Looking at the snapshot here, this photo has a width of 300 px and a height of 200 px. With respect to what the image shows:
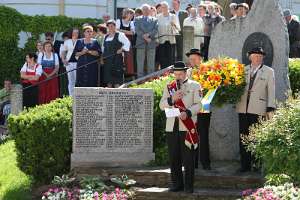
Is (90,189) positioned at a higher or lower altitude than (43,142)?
lower

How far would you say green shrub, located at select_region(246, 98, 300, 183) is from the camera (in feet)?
27.8

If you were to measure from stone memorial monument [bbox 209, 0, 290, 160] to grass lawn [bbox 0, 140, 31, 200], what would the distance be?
10.0 ft

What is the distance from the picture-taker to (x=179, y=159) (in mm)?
9734

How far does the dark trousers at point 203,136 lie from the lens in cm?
1056

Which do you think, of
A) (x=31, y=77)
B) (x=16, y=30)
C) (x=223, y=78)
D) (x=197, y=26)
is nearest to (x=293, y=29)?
(x=197, y=26)

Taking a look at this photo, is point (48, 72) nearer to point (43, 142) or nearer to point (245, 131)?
point (43, 142)

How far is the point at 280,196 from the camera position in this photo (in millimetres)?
7906

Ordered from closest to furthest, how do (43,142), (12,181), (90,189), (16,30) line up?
(90,189), (43,142), (12,181), (16,30)

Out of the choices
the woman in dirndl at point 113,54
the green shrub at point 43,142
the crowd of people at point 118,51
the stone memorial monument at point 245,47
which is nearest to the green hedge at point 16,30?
the crowd of people at point 118,51

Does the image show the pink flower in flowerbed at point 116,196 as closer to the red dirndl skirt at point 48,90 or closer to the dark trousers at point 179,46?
the red dirndl skirt at point 48,90

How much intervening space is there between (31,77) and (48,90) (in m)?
0.51

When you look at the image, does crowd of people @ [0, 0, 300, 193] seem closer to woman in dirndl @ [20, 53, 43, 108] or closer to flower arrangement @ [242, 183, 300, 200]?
woman in dirndl @ [20, 53, 43, 108]

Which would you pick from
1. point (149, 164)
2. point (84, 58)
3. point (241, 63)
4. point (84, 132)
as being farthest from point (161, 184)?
point (84, 58)

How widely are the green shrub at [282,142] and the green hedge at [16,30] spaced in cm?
1533
